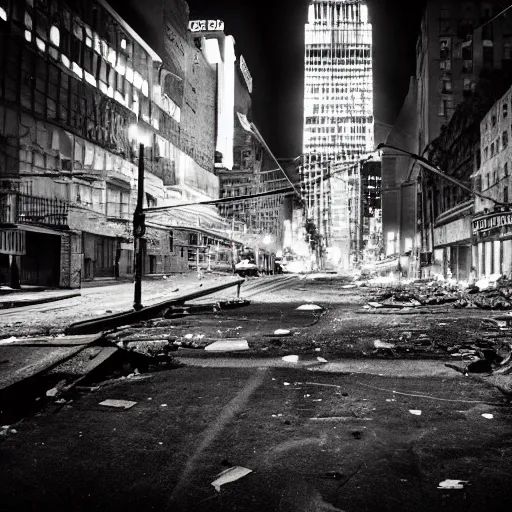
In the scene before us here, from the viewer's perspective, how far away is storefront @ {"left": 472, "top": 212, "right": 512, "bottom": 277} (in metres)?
24.6

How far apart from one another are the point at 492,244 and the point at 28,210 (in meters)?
29.8

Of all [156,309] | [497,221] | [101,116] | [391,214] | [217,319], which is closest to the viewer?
[217,319]

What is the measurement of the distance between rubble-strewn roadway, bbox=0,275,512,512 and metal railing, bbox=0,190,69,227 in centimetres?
1464

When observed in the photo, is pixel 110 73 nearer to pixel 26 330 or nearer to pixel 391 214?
pixel 26 330

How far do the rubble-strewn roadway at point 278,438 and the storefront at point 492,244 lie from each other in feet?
62.2

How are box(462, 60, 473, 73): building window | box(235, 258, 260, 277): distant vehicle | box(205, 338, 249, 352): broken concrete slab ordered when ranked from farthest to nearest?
1. box(462, 60, 473, 73): building window
2. box(235, 258, 260, 277): distant vehicle
3. box(205, 338, 249, 352): broken concrete slab

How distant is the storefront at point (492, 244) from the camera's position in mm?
24559

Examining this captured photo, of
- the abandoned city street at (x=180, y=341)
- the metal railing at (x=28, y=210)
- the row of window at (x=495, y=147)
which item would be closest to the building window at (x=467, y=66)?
the abandoned city street at (x=180, y=341)

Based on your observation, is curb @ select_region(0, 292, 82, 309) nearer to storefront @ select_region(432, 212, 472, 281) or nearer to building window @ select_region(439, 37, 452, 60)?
storefront @ select_region(432, 212, 472, 281)

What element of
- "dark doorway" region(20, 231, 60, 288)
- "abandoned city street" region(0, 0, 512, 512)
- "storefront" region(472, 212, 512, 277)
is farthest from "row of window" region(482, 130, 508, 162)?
"dark doorway" region(20, 231, 60, 288)

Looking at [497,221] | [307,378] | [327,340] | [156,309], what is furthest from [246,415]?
[497,221]

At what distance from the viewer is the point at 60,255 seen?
22375 mm

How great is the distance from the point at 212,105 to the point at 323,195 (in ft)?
421

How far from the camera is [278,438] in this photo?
397 centimetres
